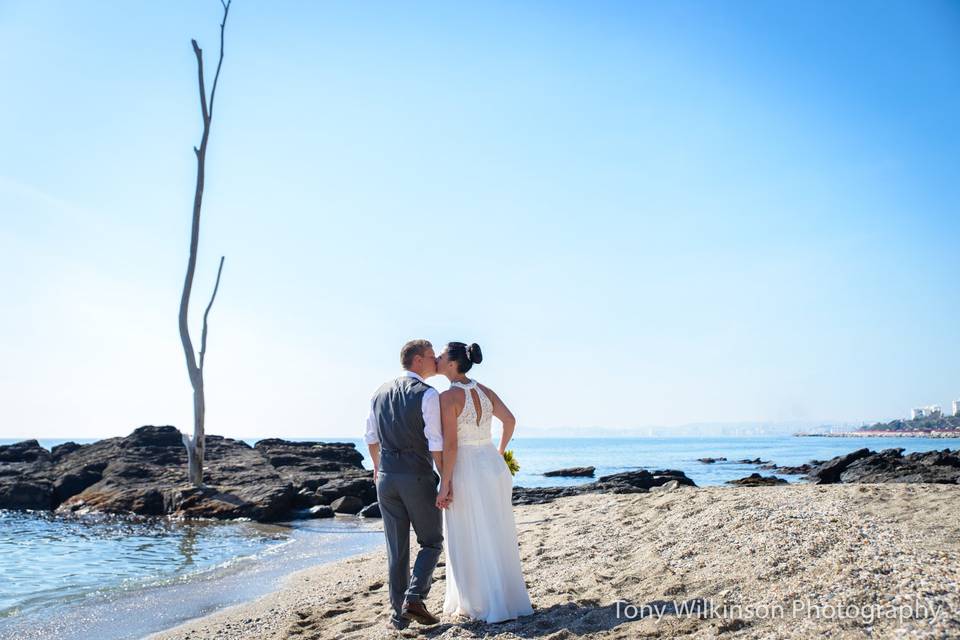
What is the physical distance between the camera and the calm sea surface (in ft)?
27.3

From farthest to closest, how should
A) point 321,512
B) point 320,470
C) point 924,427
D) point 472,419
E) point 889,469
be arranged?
point 924,427, point 320,470, point 889,469, point 321,512, point 472,419

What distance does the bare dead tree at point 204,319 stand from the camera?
2017 cm

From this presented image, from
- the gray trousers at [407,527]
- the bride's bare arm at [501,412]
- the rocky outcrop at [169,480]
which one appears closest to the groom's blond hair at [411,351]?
the bride's bare arm at [501,412]

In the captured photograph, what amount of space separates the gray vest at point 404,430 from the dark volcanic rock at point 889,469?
1749 cm

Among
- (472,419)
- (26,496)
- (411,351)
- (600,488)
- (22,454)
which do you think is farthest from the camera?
(22,454)

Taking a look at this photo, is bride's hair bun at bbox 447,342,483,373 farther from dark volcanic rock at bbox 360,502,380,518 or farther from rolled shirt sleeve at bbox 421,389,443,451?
dark volcanic rock at bbox 360,502,380,518

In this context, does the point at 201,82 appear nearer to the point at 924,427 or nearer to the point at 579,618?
the point at 579,618

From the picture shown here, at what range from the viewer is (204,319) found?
21062 mm

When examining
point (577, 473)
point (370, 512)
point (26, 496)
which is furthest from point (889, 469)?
point (26, 496)

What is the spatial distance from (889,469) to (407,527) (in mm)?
22962

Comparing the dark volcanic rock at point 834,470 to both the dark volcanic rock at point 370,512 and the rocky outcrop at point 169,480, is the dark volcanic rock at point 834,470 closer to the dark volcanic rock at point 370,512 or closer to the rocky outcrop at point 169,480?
the rocky outcrop at point 169,480

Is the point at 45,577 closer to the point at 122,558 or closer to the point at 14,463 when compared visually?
the point at 122,558

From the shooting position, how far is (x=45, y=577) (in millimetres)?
11055

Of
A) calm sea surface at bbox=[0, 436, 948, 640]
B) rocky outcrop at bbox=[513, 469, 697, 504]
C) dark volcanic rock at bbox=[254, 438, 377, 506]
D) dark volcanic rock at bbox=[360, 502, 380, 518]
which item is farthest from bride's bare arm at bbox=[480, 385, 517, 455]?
dark volcanic rock at bbox=[360, 502, 380, 518]
